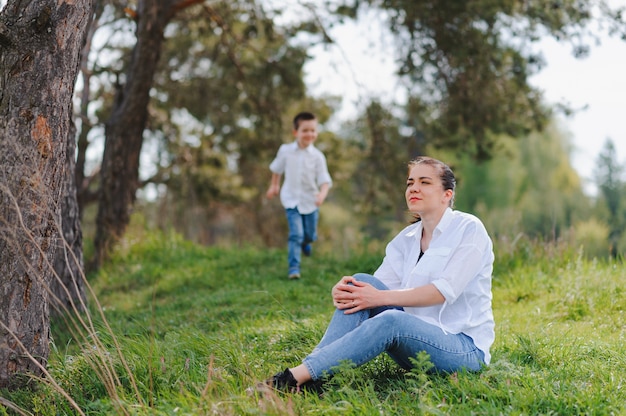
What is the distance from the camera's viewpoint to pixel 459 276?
3629 mm

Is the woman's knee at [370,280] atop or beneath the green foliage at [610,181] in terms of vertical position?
beneath

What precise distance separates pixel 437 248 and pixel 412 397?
0.82 m

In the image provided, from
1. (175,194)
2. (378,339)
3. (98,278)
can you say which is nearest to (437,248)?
(378,339)

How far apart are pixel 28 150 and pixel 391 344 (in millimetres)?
2486

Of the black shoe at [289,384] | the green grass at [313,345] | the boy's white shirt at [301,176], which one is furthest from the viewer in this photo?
the boy's white shirt at [301,176]

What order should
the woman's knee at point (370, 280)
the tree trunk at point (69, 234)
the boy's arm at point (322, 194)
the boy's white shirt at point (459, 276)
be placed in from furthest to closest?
the boy's arm at point (322, 194) → the tree trunk at point (69, 234) → the woman's knee at point (370, 280) → the boy's white shirt at point (459, 276)

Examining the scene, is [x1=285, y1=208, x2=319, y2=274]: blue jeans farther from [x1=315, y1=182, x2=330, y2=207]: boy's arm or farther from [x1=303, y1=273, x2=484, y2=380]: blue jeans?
[x1=303, y1=273, x2=484, y2=380]: blue jeans

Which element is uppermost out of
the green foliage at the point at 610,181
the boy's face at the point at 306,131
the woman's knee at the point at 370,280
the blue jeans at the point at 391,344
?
the green foliage at the point at 610,181

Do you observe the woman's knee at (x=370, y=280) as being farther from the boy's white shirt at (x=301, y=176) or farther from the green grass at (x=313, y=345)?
the boy's white shirt at (x=301, y=176)

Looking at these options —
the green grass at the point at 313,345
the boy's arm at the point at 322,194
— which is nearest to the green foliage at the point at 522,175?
the boy's arm at the point at 322,194

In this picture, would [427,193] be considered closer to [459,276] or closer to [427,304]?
[459,276]

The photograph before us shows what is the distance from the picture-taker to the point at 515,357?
4.18m

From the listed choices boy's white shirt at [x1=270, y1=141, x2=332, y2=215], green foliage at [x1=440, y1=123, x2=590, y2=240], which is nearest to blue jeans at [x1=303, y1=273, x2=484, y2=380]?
boy's white shirt at [x1=270, y1=141, x2=332, y2=215]

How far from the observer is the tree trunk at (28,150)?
414cm
